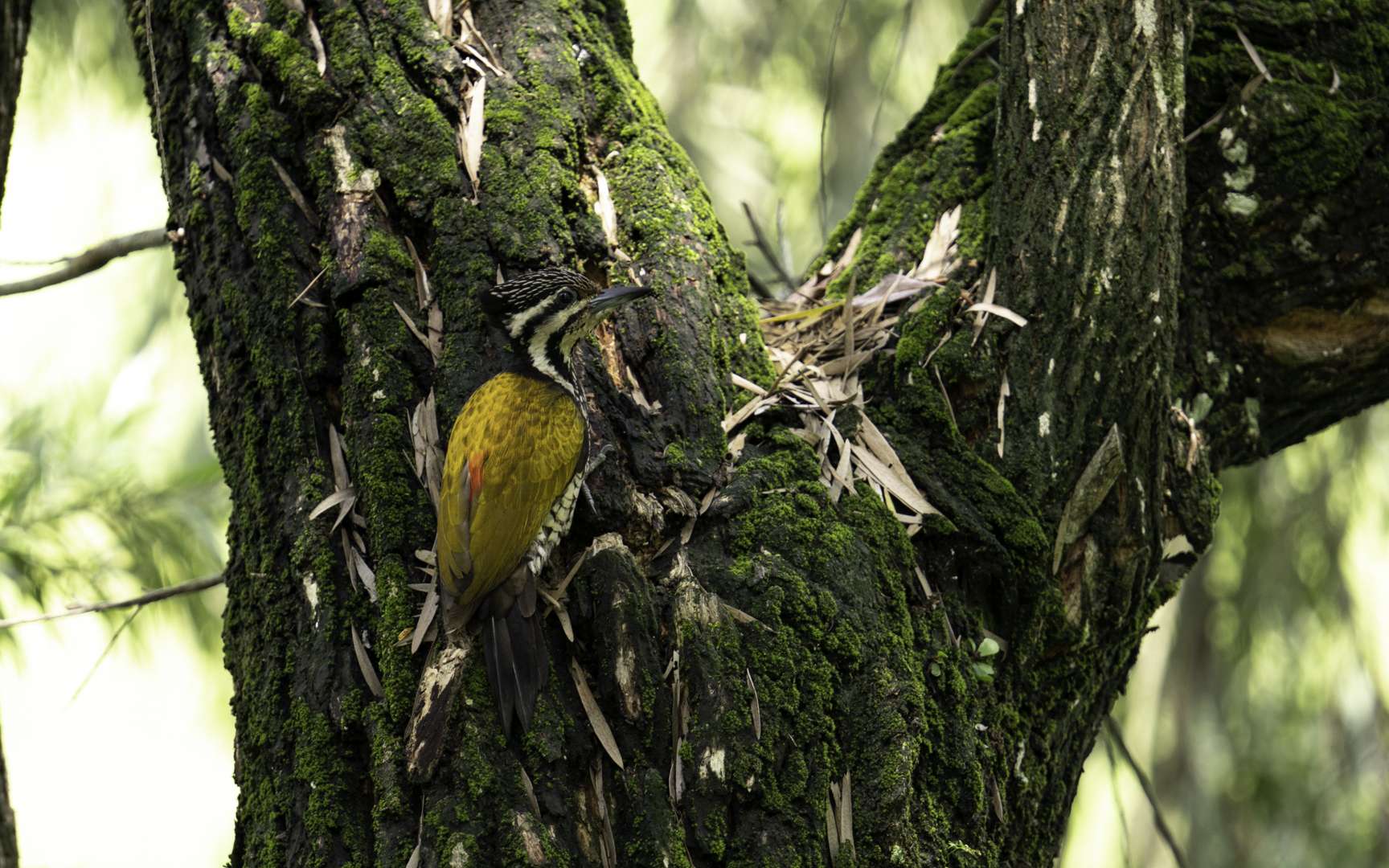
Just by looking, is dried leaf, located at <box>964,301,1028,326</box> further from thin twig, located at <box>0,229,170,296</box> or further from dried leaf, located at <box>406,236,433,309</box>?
thin twig, located at <box>0,229,170,296</box>

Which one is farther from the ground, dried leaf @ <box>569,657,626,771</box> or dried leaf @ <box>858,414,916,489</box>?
dried leaf @ <box>858,414,916,489</box>

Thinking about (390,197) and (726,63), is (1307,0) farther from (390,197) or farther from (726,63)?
(726,63)

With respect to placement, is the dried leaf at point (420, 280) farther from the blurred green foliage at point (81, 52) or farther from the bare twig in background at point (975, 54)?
the blurred green foliage at point (81, 52)

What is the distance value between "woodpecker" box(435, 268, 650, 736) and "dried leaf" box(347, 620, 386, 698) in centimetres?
17

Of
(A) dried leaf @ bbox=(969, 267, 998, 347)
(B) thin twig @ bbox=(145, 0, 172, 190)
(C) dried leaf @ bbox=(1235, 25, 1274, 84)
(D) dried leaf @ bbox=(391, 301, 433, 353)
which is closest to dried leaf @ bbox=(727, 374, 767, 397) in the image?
(A) dried leaf @ bbox=(969, 267, 998, 347)

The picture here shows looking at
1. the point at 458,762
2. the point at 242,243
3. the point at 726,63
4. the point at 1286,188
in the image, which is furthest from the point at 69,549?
the point at 726,63

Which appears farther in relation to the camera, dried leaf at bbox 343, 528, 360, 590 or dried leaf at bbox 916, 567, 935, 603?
dried leaf at bbox 916, 567, 935, 603

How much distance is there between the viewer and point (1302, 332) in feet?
9.94

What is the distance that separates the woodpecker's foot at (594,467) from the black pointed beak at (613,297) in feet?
1.24

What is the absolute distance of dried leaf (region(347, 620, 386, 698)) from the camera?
2021 millimetres

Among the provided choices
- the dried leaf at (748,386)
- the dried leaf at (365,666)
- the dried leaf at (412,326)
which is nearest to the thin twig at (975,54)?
the dried leaf at (748,386)

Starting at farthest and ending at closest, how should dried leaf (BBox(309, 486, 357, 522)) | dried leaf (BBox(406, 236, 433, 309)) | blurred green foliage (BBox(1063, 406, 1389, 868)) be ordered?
blurred green foliage (BBox(1063, 406, 1389, 868))
dried leaf (BBox(406, 236, 433, 309))
dried leaf (BBox(309, 486, 357, 522))

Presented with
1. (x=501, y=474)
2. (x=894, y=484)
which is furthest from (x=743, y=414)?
(x=501, y=474)

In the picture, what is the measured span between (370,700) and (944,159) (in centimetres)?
244
